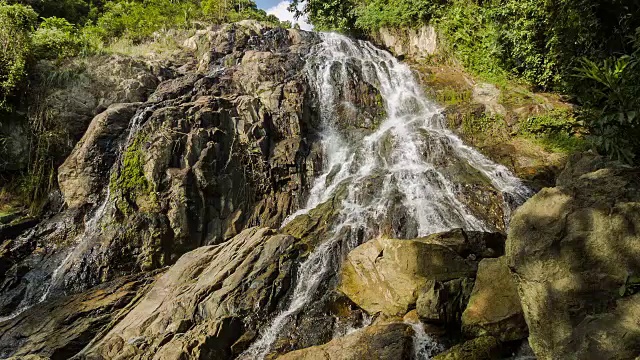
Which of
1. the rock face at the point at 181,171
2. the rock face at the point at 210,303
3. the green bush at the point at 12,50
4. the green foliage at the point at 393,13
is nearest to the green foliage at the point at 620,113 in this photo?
the rock face at the point at 210,303

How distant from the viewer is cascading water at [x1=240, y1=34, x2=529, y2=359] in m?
9.55

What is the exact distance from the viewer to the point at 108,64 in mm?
15930

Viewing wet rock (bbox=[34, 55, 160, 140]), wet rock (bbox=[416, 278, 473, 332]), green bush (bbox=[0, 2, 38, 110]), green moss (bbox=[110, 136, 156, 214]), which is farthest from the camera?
wet rock (bbox=[34, 55, 160, 140])

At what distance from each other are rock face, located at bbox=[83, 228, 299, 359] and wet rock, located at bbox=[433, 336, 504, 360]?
4.05 m

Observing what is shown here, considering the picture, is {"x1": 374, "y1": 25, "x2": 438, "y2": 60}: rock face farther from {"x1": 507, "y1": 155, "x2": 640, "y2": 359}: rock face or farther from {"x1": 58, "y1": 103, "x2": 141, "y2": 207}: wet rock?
{"x1": 507, "y1": 155, "x2": 640, "y2": 359}: rock face

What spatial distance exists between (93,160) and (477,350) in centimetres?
1233

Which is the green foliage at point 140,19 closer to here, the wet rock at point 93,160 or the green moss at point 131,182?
the wet rock at point 93,160

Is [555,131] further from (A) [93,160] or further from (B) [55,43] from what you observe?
(B) [55,43]

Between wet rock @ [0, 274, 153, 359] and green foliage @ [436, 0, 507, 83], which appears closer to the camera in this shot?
wet rock @ [0, 274, 153, 359]

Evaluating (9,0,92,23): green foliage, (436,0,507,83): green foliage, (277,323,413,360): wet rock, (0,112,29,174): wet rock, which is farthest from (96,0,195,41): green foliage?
(277,323,413,360): wet rock

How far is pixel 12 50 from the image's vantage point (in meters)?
14.0

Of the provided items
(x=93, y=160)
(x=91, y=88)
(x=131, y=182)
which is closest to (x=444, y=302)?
(x=131, y=182)

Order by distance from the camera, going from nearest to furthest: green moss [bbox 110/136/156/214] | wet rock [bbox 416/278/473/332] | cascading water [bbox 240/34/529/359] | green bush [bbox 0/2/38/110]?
wet rock [bbox 416/278/473/332], cascading water [bbox 240/34/529/359], green moss [bbox 110/136/156/214], green bush [bbox 0/2/38/110]

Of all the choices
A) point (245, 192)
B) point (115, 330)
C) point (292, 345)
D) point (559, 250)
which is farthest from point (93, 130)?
point (559, 250)
